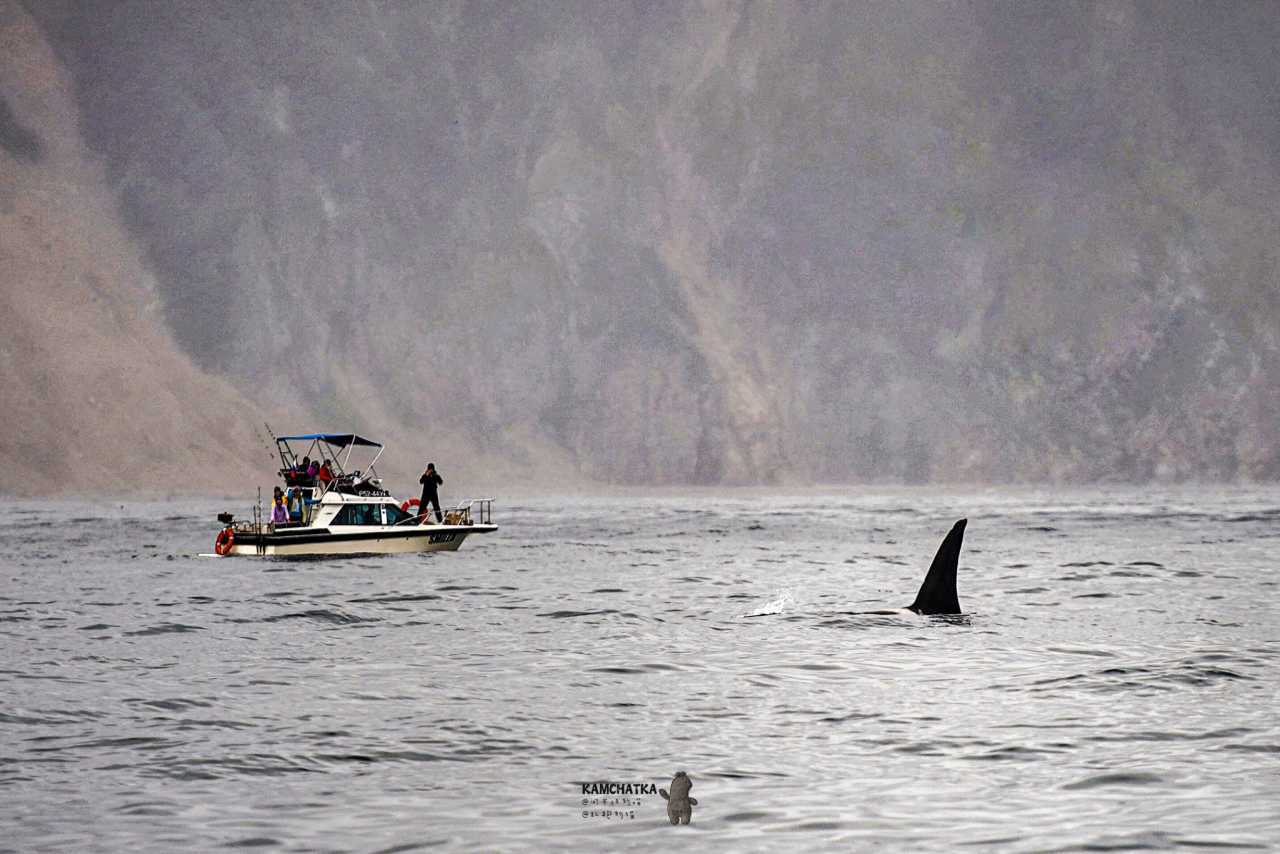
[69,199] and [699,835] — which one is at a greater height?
[69,199]

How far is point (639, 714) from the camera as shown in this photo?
65.2 ft

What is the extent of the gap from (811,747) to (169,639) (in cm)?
1714

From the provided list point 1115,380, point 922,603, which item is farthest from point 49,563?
point 1115,380

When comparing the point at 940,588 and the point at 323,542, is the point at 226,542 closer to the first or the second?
the point at 323,542

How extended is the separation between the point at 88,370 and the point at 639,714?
16462 cm

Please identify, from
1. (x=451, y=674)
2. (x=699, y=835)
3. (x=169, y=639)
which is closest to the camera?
(x=699, y=835)

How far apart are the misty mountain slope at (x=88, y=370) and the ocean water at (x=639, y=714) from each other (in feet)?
413

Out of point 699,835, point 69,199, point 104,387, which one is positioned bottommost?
point 699,835

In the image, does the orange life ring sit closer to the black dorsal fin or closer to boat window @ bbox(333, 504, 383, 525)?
boat window @ bbox(333, 504, 383, 525)

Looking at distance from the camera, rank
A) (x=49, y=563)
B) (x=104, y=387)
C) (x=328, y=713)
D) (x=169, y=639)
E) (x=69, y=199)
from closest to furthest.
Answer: (x=328, y=713) → (x=169, y=639) → (x=49, y=563) → (x=104, y=387) → (x=69, y=199)

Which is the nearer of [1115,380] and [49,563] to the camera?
[49,563]

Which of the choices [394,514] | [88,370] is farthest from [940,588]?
[88,370]

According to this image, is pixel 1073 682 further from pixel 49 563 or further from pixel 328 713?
pixel 49 563

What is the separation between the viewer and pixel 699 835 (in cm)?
1298
